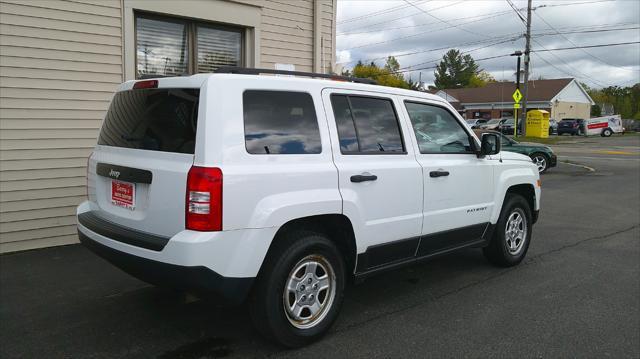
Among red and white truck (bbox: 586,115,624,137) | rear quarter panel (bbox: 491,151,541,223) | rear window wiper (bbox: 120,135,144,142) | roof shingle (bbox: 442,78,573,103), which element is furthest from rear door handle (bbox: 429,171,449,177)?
roof shingle (bbox: 442,78,573,103)

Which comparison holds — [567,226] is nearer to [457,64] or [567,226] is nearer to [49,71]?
[49,71]

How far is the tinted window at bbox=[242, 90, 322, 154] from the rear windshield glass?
362 mm

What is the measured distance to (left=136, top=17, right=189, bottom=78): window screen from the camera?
7.22 meters

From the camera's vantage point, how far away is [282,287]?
3.47m

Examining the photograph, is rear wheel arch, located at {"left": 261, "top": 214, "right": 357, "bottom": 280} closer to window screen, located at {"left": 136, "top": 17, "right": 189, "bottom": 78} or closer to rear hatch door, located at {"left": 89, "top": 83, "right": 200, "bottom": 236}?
rear hatch door, located at {"left": 89, "top": 83, "right": 200, "bottom": 236}

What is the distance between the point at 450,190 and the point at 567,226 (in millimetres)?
4312

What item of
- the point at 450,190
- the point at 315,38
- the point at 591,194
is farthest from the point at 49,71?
the point at 591,194

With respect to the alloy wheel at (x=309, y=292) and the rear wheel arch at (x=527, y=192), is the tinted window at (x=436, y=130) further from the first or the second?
the alloy wheel at (x=309, y=292)

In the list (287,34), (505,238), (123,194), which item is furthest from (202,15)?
(505,238)

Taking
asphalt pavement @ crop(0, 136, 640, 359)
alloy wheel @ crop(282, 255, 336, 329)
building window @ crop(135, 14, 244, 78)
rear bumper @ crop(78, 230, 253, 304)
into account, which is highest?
building window @ crop(135, 14, 244, 78)

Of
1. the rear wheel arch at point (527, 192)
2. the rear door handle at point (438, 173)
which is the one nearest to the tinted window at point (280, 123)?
the rear door handle at point (438, 173)

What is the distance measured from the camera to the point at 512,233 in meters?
5.72

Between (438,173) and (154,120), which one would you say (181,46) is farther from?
(438,173)

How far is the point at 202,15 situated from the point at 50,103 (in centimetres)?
243
